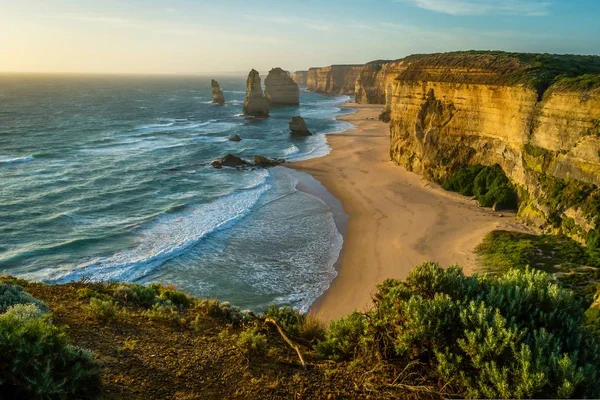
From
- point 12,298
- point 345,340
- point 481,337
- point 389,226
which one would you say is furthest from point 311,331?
point 389,226

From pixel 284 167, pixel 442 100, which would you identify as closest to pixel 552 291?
pixel 442 100

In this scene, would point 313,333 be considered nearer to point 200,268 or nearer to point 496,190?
point 200,268

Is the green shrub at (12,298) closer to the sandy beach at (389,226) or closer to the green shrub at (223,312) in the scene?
the green shrub at (223,312)

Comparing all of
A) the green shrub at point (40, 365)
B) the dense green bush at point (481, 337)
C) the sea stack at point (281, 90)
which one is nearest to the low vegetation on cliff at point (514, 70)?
the dense green bush at point (481, 337)

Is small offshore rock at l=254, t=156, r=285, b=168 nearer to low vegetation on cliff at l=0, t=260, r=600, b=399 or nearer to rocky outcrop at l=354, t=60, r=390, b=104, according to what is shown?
low vegetation on cliff at l=0, t=260, r=600, b=399

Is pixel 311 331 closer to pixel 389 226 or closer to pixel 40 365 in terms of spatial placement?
pixel 40 365

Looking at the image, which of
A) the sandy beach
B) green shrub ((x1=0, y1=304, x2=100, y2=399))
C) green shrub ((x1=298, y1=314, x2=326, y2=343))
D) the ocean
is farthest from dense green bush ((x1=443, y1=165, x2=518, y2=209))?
green shrub ((x1=0, y1=304, x2=100, y2=399))

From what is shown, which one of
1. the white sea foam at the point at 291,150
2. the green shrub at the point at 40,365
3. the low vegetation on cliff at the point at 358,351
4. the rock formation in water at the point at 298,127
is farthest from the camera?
the rock formation in water at the point at 298,127
